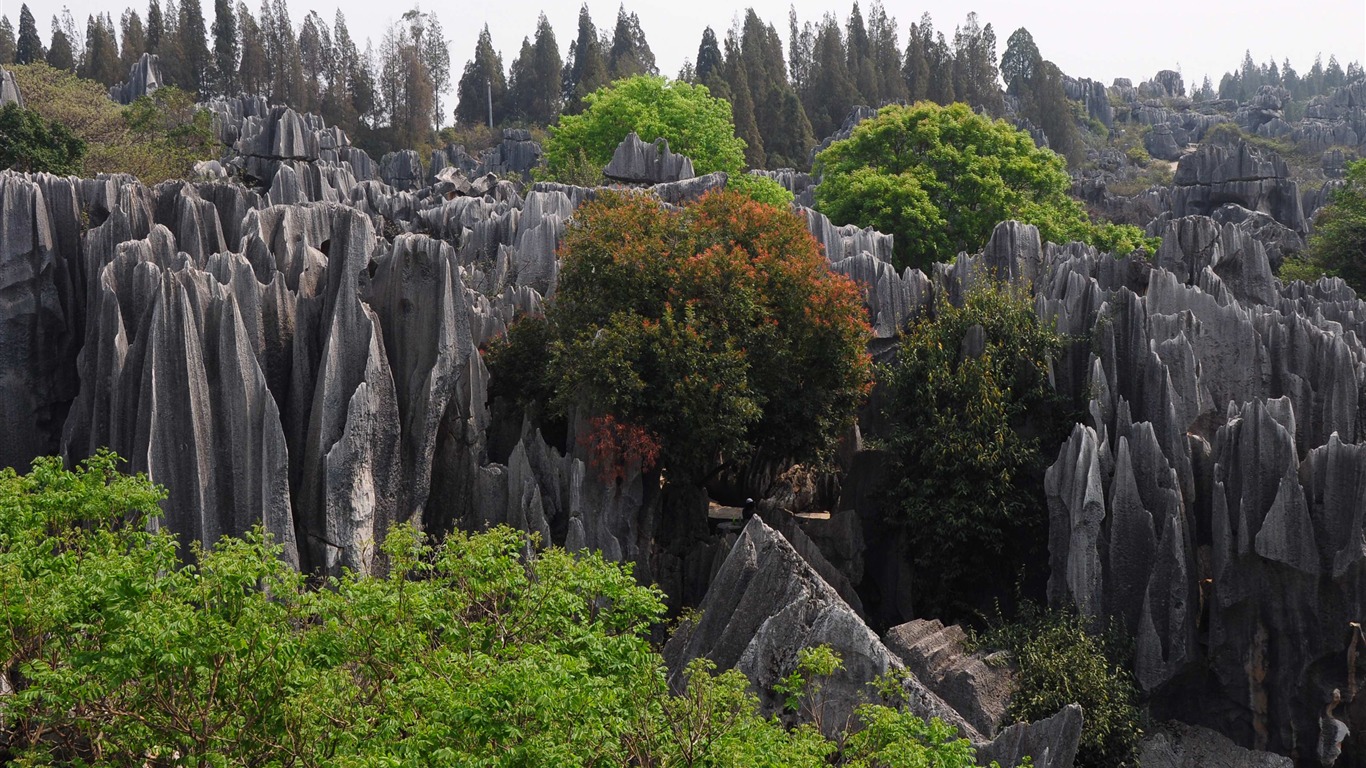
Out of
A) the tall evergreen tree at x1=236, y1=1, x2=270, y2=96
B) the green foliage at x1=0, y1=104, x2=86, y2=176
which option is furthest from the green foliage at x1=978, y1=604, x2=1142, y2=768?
the tall evergreen tree at x1=236, y1=1, x2=270, y2=96

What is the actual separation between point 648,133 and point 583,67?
4454 centimetres

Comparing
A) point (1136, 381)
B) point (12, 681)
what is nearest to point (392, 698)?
point (12, 681)

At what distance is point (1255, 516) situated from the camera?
692 inches

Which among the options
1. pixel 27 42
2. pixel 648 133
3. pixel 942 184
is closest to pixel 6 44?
pixel 27 42

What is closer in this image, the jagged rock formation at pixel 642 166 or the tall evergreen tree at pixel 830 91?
the jagged rock formation at pixel 642 166

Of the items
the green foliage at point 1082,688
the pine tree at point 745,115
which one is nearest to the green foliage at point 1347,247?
the green foliage at point 1082,688

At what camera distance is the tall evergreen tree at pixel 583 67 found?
8494cm

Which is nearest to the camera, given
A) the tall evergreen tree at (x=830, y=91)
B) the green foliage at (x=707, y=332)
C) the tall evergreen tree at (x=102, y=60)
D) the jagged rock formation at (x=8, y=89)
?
the green foliage at (x=707, y=332)

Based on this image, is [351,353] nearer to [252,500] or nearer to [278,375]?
[278,375]

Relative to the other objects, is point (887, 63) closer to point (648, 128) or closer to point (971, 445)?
point (648, 128)

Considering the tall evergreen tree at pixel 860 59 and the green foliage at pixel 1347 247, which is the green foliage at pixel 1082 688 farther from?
the tall evergreen tree at pixel 860 59

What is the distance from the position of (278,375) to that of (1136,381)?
14286mm

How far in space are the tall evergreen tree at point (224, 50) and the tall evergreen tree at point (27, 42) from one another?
35.5 feet

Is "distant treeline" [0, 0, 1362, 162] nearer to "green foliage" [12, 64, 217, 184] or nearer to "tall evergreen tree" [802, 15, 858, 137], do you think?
"tall evergreen tree" [802, 15, 858, 137]
